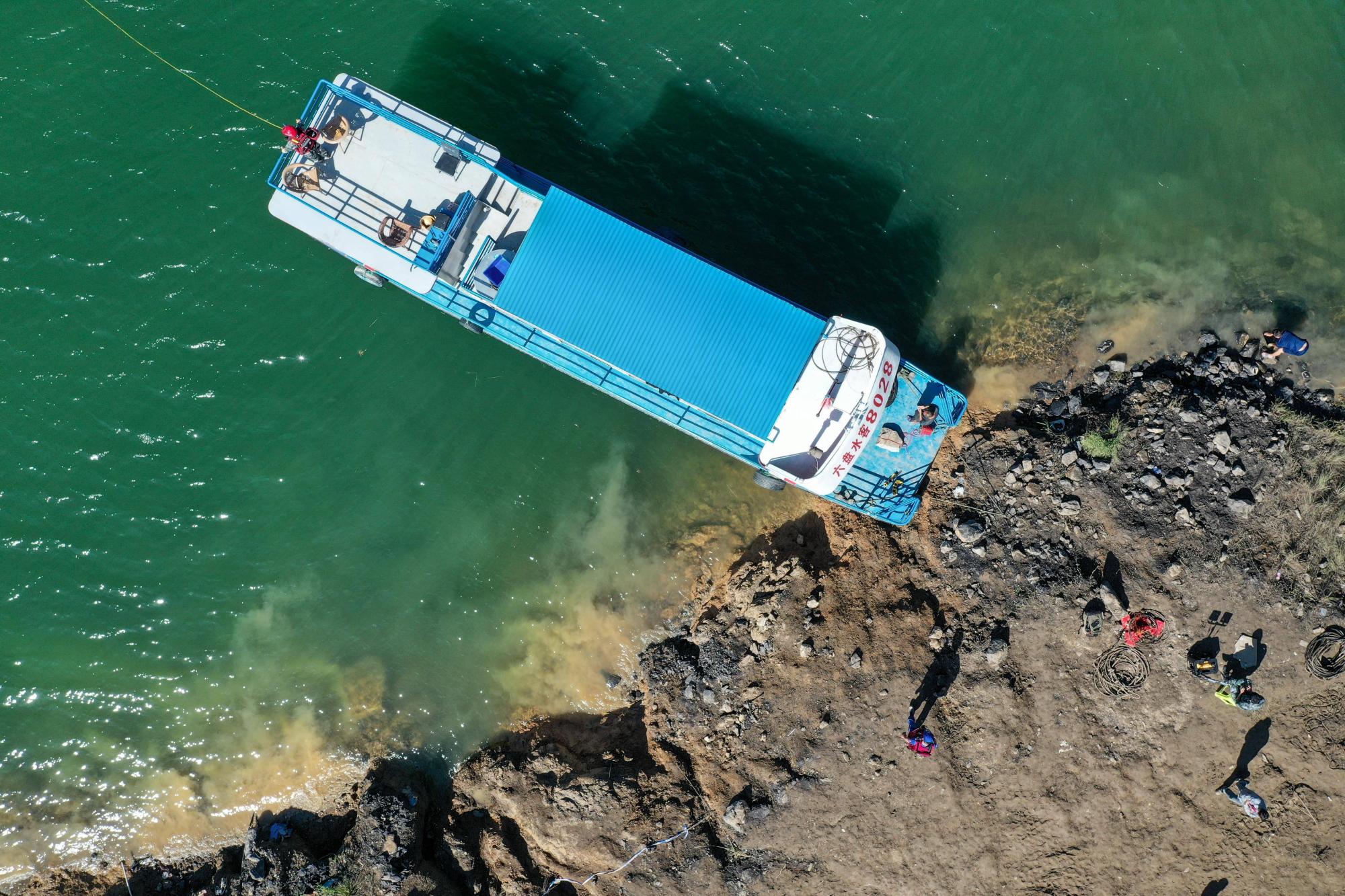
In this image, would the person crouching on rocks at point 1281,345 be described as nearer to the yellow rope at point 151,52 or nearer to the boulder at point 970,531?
the boulder at point 970,531

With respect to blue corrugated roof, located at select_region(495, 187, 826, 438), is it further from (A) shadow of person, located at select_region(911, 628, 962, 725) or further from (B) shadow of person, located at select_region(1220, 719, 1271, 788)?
(B) shadow of person, located at select_region(1220, 719, 1271, 788)

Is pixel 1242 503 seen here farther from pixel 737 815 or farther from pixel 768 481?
pixel 737 815

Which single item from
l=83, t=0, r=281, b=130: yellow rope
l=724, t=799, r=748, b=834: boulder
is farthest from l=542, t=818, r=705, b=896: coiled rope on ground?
l=83, t=0, r=281, b=130: yellow rope

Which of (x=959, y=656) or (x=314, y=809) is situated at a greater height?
(x=959, y=656)

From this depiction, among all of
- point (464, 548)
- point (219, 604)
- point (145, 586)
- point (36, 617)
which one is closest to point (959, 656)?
point (464, 548)

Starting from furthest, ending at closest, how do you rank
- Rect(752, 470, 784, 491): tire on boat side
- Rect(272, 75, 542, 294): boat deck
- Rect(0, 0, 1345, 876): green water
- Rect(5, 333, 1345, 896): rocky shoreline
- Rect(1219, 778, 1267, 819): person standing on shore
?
Rect(0, 0, 1345, 876): green water < Rect(752, 470, 784, 491): tire on boat side < Rect(5, 333, 1345, 896): rocky shoreline < Rect(1219, 778, 1267, 819): person standing on shore < Rect(272, 75, 542, 294): boat deck

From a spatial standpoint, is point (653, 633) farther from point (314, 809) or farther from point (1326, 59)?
point (1326, 59)
